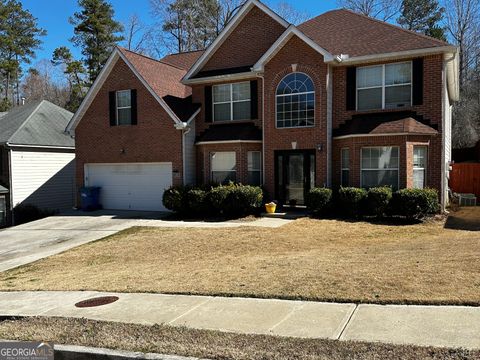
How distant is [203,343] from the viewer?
5.11 meters

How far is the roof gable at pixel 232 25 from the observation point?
19625 mm

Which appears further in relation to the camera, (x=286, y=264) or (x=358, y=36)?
(x=358, y=36)

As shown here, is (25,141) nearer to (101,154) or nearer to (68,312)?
(101,154)

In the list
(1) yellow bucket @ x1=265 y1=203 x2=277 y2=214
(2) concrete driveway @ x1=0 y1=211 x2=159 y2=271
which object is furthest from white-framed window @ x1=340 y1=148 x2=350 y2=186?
(2) concrete driveway @ x1=0 y1=211 x2=159 y2=271

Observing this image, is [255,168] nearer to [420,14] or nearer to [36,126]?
[36,126]

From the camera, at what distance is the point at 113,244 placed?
13430mm

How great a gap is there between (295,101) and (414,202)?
6087 millimetres

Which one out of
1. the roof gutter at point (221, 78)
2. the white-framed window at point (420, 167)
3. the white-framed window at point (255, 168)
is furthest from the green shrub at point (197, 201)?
the white-framed window at point (420, 167)

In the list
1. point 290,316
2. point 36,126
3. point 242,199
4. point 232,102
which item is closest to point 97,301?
point 290,316

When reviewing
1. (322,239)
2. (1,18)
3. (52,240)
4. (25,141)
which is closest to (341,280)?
(322,239)

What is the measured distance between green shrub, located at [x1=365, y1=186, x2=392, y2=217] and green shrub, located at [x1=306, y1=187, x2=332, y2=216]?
1395 mm

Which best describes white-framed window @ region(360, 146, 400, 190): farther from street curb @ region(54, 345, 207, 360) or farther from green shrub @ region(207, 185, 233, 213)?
street curb @ region(54, 345, 207, 360)

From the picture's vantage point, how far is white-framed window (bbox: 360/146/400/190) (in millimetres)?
16078

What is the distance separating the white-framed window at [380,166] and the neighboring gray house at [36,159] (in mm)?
17702
